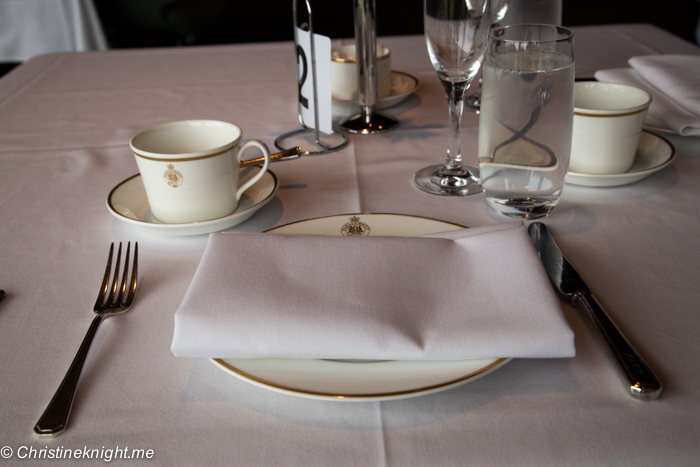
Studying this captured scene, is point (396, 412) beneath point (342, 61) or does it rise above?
beneath

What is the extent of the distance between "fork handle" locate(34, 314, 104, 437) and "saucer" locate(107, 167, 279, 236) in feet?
→ 0.48

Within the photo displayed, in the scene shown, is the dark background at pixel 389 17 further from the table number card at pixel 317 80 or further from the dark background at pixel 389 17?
the table number card at pixel 317 80

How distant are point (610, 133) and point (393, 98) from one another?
0.35 m

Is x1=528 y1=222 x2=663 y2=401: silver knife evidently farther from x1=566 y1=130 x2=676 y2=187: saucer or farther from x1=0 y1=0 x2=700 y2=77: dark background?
x1=0 y1=0 x2=700 y2=77: dark background

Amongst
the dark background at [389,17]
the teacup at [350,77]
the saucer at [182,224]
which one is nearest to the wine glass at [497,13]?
the teacup at [350,77]

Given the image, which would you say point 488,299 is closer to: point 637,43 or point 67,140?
point 67,140

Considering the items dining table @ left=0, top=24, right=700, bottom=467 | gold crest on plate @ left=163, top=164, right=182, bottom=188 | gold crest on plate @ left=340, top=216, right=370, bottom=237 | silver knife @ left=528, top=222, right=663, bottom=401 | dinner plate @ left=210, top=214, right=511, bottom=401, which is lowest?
dining table @ left=0, top=24, right=700, bottom=467

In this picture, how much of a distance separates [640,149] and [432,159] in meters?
0.23

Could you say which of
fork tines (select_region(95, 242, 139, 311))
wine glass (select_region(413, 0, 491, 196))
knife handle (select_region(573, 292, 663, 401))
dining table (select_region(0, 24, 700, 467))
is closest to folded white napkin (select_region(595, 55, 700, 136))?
dining table (select_region(0, 24, 700, 467))

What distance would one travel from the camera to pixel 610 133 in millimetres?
531

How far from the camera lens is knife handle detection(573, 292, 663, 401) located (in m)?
0.32

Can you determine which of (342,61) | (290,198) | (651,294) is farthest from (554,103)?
(342,61)

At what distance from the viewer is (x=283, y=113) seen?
826 mm

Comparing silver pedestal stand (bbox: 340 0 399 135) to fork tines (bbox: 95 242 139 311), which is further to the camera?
silver pedestal stand (bbox: 340 0 399 135)
